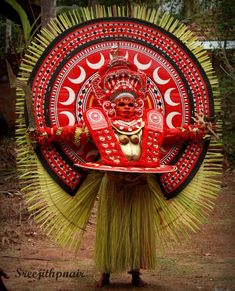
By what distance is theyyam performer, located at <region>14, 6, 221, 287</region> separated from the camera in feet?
14.9

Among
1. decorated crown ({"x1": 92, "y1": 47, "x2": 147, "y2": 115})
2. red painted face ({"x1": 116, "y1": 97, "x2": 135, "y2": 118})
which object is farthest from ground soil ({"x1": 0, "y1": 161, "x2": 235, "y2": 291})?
decorated crown ({"x1": 92, "y1": 47, "x2": 147, "y2": 115})

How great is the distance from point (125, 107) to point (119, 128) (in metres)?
0.16

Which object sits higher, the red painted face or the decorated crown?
the decorated crown

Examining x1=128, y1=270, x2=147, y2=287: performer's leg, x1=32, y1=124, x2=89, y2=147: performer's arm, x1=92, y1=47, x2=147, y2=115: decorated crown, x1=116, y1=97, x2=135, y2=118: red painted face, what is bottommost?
x1=128, y1=270, x2=147, y2=287: performer's leg

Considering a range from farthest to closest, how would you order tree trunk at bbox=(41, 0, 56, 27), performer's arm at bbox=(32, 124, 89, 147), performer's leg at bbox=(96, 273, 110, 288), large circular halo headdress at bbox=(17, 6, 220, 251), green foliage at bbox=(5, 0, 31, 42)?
green foliage at bbox=(5, 0, 31, 42) < tree trunk at bbox=(41, 0, 56, 27) < performer's leg at bbox=(96, 273, 110, 288) < large circular halo headdress at bbox=(17, 6, 220, 251) < performer's arm at bbox=(32, 124, 89, 147)

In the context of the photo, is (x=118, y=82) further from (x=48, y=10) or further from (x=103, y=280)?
(x=48, y=10)

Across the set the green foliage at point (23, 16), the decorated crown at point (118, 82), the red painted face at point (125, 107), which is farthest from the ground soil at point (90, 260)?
the green foliage at point (23, 16)

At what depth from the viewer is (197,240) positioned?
6.61 meters

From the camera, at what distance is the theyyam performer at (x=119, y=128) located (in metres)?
4.55

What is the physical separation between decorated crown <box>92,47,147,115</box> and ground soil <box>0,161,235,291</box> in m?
1.36

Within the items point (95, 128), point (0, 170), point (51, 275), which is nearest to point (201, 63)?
point (95, 128)

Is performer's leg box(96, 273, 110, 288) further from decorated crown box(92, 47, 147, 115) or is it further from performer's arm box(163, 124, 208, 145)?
decorated crown box(92, 47, 147, 115)

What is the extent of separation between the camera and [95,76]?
15.4 feet

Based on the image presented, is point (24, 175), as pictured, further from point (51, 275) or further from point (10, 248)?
point (10, 248)
